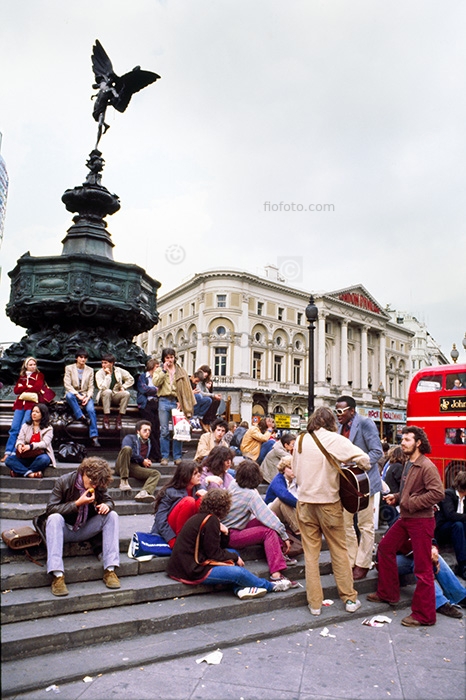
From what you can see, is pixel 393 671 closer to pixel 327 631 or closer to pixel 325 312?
pixel 327 631

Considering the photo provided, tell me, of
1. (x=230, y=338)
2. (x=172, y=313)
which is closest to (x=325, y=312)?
(x=230, y=338)

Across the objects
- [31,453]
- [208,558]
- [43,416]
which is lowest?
[208,558]

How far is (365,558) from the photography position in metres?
5.96

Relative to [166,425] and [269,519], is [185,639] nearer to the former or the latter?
[269,519]

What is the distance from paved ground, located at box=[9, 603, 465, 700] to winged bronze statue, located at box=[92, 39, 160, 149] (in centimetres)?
1049

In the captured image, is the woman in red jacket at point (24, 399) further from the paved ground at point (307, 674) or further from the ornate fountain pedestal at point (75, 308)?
the paved ground at point (307, 674)

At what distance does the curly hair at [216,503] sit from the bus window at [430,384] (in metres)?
11.2

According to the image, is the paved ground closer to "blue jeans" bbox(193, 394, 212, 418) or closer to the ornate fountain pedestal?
"blue jeans" bbox(193, 394, 212, 418)

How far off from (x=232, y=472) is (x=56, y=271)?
5.17m

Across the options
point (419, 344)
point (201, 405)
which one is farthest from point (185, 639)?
point (419, 344)

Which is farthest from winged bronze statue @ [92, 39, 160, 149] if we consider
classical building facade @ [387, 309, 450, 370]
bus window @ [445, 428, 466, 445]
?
classical building facade @ [387, 309, 450, 370]

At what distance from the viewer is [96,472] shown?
472cm

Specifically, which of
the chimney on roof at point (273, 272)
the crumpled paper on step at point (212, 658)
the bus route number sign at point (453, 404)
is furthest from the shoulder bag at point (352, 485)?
the chimney on roof at point (273, 272)

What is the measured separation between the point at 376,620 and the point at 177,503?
2.25m
